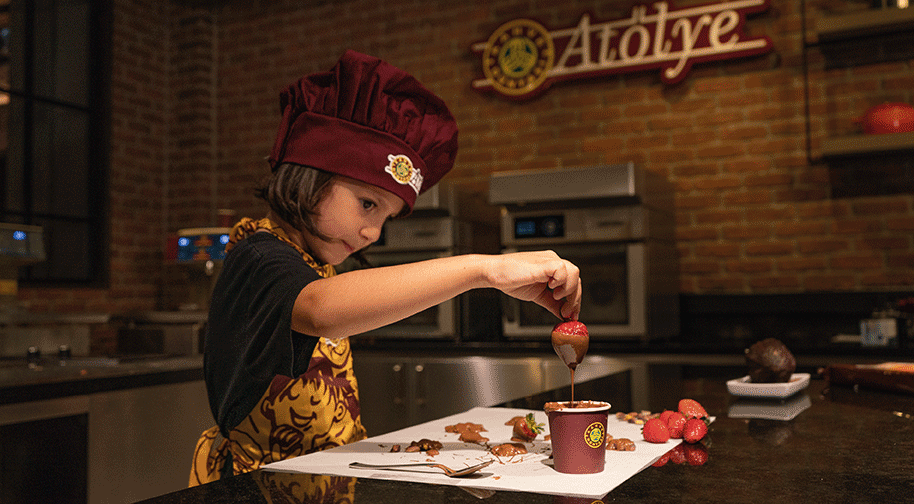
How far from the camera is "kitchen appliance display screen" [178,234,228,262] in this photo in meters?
4.12

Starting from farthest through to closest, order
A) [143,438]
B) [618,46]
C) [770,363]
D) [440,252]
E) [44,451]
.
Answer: [618,46], [440,252], [143,438], [44,451], [770,363]

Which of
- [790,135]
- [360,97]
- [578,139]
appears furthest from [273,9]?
[360,97]

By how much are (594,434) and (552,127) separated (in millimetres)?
3409

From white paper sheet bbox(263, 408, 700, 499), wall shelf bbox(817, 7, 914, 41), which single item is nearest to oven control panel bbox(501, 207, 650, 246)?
wall shelf bbox(817, 7, 914, 41)

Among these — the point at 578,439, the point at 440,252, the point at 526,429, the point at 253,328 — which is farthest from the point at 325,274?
the point at 440,252

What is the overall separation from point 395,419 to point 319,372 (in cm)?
220

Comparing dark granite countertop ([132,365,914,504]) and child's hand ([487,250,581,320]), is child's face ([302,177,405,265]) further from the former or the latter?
dark granite countertop ([132,365,914,504])

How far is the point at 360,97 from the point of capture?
3.87 ft

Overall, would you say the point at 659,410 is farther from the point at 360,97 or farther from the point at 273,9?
the point at 273,9

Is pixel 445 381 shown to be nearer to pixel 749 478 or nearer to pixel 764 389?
pixel 764 389

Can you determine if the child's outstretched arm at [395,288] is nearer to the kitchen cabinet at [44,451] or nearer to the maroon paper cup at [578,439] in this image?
the maroon paper cup at [578,439]

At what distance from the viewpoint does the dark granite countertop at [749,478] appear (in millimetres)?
819

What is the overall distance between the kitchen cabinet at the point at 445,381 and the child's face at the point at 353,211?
2.10 metres

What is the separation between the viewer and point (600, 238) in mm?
3357
